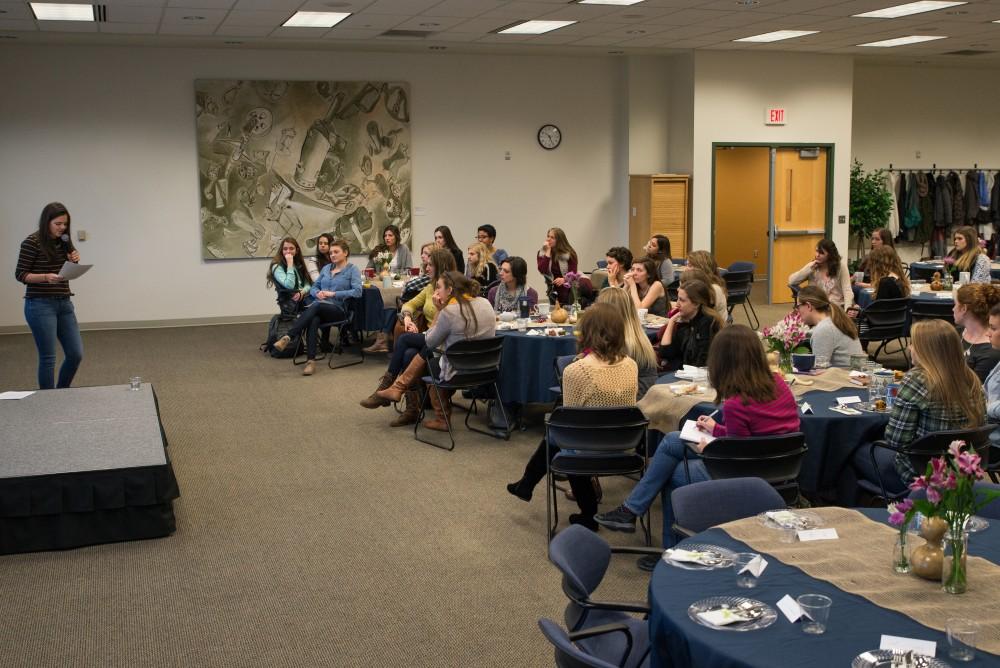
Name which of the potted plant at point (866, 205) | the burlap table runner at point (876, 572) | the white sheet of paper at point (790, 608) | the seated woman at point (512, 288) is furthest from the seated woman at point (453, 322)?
the potted plant at point (866, 205)

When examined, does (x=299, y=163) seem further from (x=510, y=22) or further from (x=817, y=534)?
(x=817, y=534)

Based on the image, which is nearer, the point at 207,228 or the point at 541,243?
the point at 207,228

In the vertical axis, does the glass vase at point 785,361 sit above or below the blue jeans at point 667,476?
above

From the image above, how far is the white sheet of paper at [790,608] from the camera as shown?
2.85 m

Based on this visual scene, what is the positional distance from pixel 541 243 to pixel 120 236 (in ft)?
19.7

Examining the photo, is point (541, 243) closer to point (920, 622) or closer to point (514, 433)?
point (514, 433)

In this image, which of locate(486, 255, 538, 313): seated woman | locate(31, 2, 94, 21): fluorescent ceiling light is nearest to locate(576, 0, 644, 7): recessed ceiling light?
locate(486, 255, 538, 313): seated woman

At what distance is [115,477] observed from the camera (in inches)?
217

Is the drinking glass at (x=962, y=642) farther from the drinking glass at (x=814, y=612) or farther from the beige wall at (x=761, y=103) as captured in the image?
the beige wall at (x=761, y=103)

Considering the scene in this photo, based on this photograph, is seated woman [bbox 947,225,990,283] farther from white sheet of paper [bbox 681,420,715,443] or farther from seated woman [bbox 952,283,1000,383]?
white sheet of paper [bbox 681,420,715,443]

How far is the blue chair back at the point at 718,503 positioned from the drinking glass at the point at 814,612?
2.99 ft

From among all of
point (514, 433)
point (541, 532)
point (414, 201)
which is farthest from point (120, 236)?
point (541, 532)

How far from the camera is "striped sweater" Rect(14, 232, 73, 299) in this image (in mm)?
8039

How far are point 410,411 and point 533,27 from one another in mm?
5897
